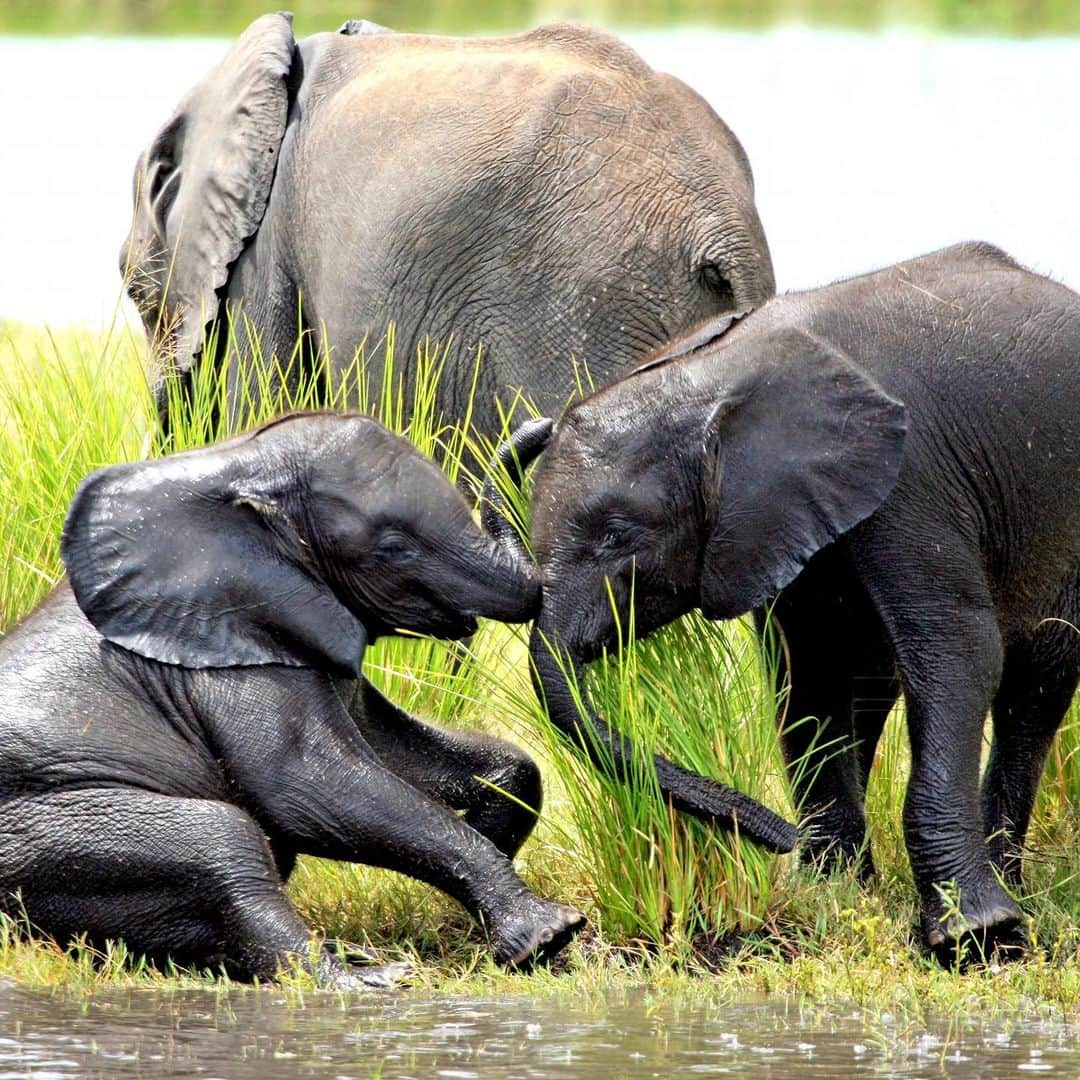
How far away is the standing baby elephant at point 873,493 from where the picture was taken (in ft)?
18.0

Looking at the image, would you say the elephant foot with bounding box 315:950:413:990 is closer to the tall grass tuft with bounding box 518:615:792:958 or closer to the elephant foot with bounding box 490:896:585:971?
the elephant foot with bounding box 490:896:585:971

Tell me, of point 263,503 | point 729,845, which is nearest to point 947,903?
point 729,845

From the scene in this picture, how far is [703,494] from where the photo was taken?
5551mm

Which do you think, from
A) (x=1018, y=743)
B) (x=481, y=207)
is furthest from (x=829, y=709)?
(x=481, y=207)

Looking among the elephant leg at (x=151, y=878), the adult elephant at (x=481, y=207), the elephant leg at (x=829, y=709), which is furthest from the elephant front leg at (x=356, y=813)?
the adult elephant at (x=481, y=207)

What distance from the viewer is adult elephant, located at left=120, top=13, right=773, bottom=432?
7.23 metres

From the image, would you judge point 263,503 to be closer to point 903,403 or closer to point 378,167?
point 903,403

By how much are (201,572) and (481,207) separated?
244 cm

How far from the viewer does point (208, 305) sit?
873 cm

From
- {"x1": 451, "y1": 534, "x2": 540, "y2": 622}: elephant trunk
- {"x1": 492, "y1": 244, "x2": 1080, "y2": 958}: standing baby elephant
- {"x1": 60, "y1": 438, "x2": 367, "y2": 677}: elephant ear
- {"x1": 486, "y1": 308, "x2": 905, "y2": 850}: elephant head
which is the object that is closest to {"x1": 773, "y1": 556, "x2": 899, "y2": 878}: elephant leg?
{"x1": 492, "y1": 244, "x2": 1080, "y2": 958}: standing baby elephant

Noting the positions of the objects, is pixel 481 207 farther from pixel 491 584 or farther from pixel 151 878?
pixel 151 878

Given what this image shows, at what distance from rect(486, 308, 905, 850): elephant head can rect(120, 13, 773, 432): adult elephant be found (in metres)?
1.62

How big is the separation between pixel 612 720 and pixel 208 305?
374cm

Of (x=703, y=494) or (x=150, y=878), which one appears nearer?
(x=150, y=878)
